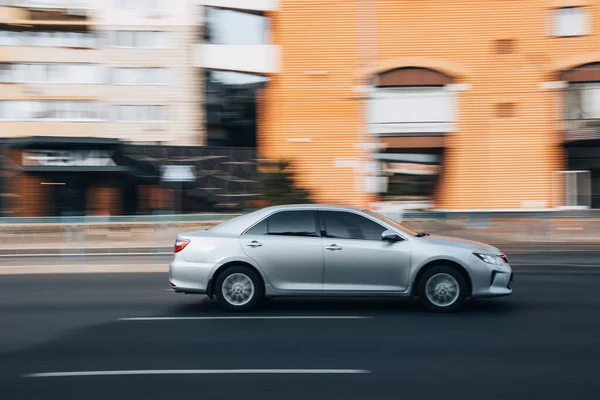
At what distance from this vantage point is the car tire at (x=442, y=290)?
9.95 metres

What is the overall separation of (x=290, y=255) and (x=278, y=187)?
20553 mm

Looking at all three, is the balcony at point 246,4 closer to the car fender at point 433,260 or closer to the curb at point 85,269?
the curb at point 85,269

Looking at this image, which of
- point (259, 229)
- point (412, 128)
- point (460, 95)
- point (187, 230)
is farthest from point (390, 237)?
point (460, 95)

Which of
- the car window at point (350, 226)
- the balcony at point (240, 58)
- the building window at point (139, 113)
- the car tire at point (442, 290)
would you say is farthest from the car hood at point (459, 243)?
the building window at point (139, 113)

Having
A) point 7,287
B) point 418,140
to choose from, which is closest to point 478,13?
point 418,140

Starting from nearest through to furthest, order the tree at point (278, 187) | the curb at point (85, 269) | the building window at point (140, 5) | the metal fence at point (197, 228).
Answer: the curb at point (85, 269)
the metal fence at point (197, 228)
the tree at point (278, 187)
the building window at point (140, 5)

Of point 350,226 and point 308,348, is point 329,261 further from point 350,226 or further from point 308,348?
point 308,348

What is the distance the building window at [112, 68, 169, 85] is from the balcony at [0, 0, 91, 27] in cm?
289

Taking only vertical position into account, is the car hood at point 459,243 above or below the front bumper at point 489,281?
above

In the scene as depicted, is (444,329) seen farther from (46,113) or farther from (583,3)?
(46,113)

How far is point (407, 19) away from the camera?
115 feet

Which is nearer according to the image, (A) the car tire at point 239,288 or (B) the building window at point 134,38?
(A) the car tire at point 239,288

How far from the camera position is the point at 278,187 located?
30.6 meters

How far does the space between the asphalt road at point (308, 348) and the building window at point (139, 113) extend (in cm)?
2807
